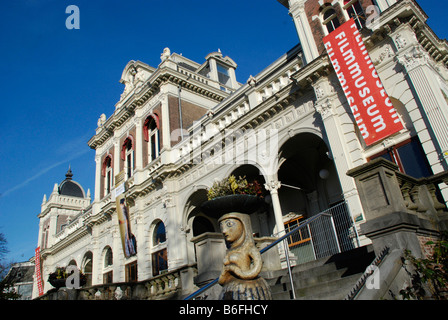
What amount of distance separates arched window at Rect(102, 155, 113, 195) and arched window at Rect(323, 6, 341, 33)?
21.0m

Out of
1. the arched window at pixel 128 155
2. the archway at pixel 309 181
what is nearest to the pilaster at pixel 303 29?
the archway at pixel 309 181

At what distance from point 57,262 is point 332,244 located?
33.9m

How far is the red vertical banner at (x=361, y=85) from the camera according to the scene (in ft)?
36.7

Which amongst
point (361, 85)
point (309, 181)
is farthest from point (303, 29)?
point (309, 181)

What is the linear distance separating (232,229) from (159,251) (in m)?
16.6

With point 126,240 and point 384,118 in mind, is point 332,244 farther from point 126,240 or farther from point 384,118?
→ point 126,240

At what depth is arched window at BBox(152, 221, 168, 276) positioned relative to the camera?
A: 2026cm

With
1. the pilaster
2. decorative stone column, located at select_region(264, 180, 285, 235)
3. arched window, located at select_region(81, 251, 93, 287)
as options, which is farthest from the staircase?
arched window, located at select_region(81, 251, 93, 287)

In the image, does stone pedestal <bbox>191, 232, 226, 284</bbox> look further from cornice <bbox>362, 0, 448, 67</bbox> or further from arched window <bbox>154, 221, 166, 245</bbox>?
arched window <bbox>154, 221, 166, 245</bbox>

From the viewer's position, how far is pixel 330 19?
14609 millimetres

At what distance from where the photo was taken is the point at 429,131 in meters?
10.4

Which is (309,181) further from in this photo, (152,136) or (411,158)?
(152,136)
